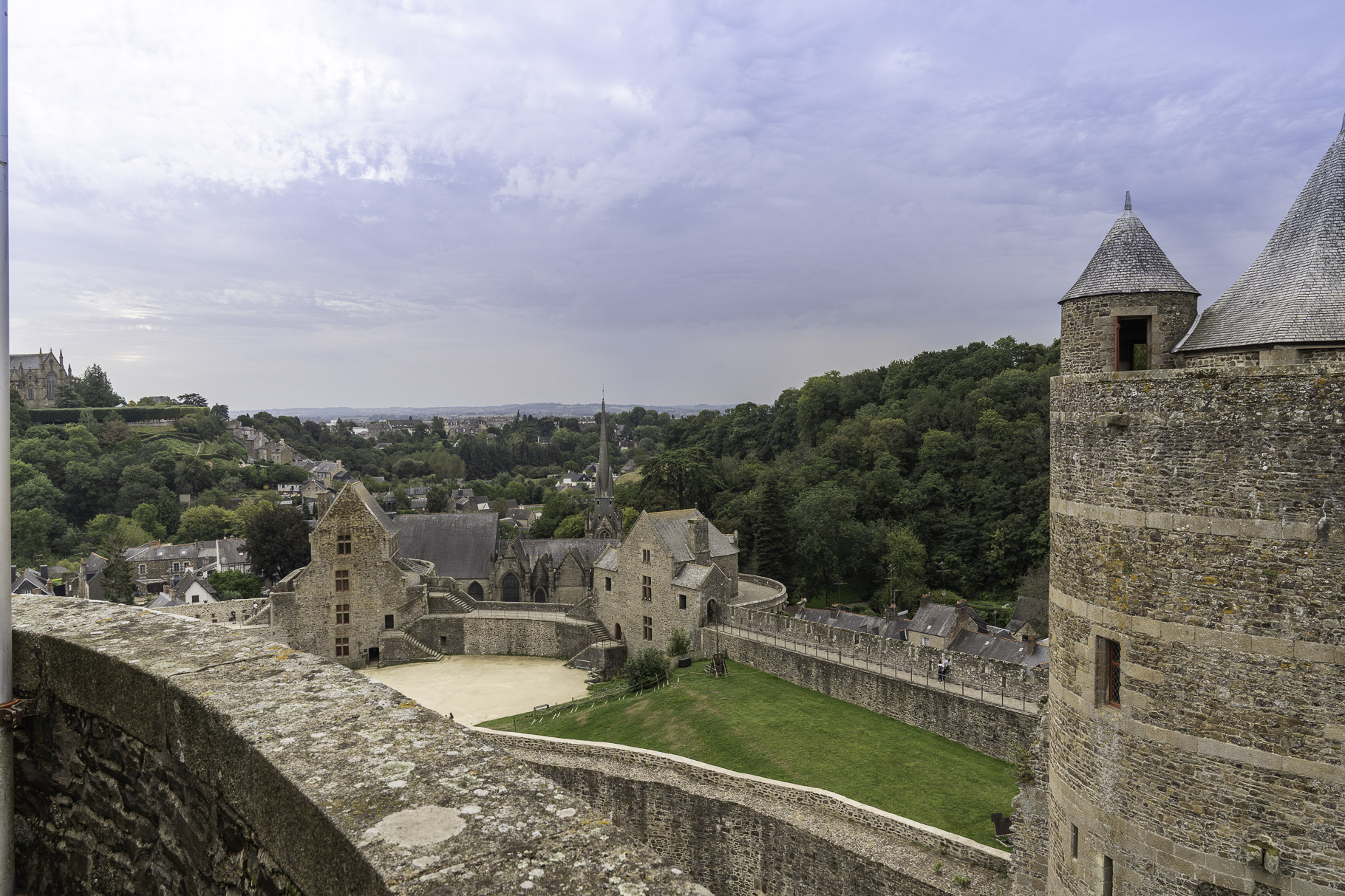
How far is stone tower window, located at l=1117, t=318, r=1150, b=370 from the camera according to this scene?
27.0 ft

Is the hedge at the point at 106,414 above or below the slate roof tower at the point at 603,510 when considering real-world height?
above

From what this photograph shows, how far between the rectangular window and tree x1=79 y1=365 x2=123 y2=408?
405 ft

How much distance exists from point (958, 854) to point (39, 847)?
45.8 ft

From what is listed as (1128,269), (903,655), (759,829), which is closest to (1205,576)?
(1128,269)

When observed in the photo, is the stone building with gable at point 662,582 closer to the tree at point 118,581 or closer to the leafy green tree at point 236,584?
the tree at point 118,581

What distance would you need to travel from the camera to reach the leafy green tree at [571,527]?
201 feet

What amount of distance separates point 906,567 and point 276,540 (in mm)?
37593

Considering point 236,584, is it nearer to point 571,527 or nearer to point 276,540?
point 276,540

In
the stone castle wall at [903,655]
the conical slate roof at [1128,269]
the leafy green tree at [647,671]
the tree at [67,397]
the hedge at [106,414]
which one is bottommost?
the leafy green tree at [647,671]

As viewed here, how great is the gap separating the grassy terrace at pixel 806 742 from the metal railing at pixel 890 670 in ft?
3.82

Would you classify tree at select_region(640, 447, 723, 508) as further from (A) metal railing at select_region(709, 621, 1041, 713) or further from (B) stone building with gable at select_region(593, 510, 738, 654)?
(A) metal railing at select_region(709, 621, 1041, 713)

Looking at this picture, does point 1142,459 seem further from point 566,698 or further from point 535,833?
point 566,698

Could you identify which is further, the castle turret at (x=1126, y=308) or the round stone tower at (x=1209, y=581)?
the castle turret at (x=1126, y=308)

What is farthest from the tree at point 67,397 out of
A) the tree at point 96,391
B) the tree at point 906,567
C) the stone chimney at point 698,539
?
the tree at point 906,567
